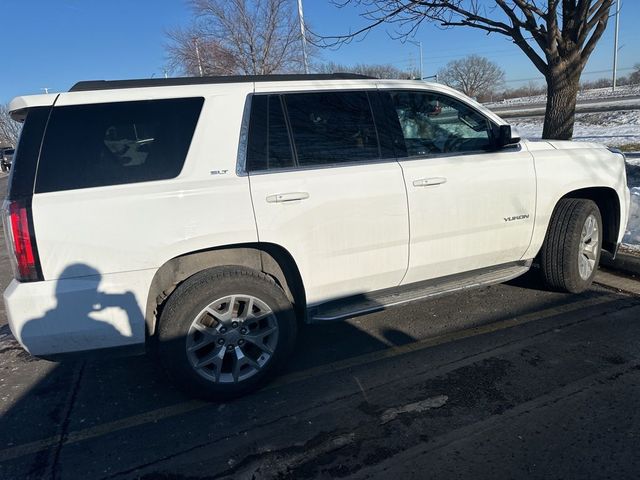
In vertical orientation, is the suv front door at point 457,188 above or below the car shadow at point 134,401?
above

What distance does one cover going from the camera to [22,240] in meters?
2.58

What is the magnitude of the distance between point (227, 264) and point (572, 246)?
305cm

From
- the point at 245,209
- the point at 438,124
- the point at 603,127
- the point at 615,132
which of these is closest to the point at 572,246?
the point at 438,124

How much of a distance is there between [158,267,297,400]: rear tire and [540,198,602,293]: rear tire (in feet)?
8.34

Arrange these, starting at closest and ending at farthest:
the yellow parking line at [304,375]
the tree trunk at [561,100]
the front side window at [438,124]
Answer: the yellow parking line at [304,375] → the front side window at [438,124] → the tree trunk at [561,100]

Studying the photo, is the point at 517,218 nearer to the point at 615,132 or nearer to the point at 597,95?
the point at 615,132

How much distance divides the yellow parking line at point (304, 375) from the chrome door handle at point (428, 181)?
1267 millimetres

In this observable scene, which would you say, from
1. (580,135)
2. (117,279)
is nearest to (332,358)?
(117,279)

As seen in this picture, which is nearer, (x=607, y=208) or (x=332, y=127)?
(x=332, y=127)

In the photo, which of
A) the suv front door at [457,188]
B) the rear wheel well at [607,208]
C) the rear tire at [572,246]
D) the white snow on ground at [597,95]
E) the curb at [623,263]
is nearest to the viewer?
the suv front door at [457,188]

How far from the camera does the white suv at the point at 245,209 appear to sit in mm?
2670

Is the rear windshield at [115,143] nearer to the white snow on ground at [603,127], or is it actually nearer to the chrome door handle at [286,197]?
the chrome door handle at [286,197]

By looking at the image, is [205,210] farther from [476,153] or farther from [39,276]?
[476,153]

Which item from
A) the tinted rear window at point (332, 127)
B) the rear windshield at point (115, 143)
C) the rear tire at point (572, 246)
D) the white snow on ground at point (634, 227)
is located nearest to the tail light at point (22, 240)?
the rear windshield at point (115, 143)
